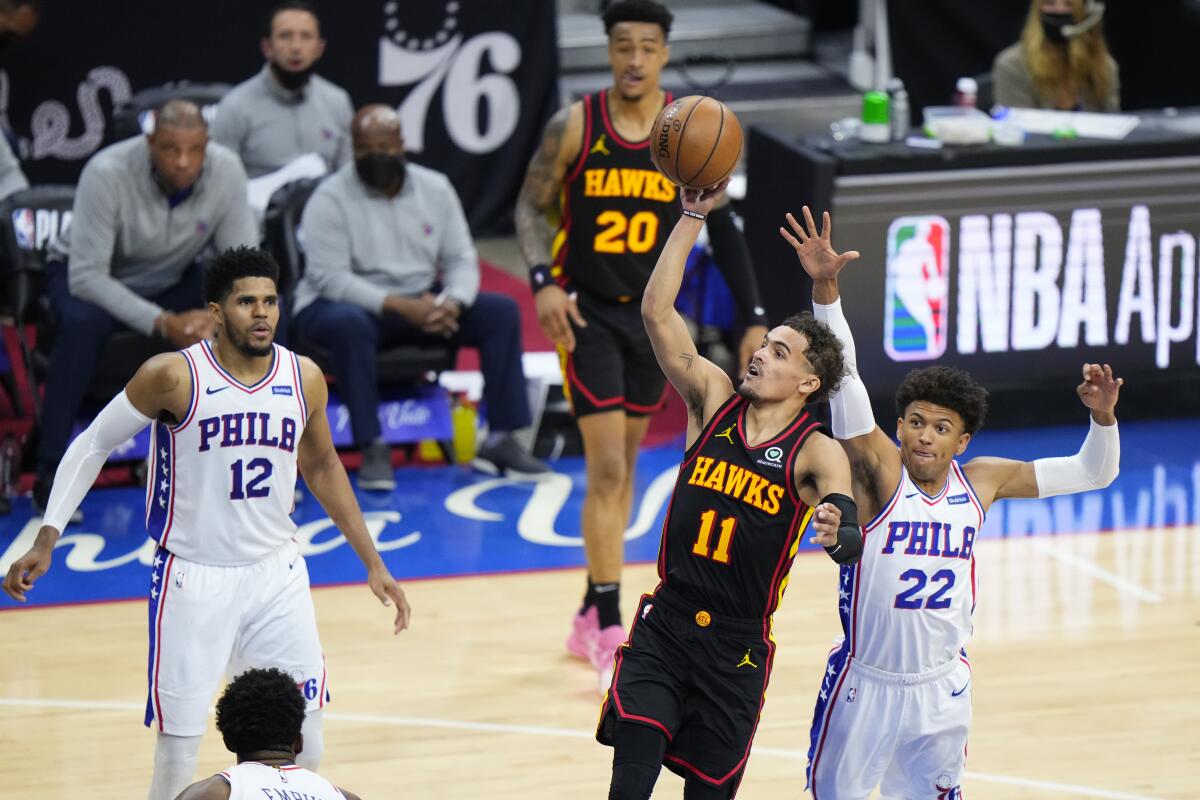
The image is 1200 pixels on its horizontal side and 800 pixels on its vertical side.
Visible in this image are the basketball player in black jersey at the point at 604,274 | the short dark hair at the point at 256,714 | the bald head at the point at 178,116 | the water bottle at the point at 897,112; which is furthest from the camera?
the water bottle at the point at 897,112

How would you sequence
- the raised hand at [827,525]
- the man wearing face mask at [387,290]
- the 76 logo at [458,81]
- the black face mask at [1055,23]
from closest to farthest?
the raised hand at [827,525]
the man wearing face mask at [387,290]
the black face mask at [1055,23]
the 76 logo at [458,81]

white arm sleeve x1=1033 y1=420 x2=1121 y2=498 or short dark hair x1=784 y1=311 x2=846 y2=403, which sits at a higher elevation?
short dark hair x1=784 y1=311 x2=846 y2=403

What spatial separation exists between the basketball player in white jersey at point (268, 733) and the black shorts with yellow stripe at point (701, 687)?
85 centimetres

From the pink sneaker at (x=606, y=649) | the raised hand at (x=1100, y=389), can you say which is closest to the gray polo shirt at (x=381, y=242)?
the pink sneaker at (x=606, y=649)

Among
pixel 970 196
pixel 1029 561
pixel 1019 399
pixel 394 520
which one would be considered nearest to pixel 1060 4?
pixel 970 196

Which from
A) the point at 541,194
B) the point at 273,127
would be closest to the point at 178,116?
the point at 273,127

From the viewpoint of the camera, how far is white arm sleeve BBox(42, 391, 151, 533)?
4641 mm

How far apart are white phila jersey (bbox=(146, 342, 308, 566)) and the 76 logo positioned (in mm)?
6840

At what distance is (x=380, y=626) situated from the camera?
6.81m

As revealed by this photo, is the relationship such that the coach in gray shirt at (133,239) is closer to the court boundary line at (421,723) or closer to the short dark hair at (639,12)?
the court boundary line at (421,723)

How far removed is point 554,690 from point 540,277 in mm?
1449

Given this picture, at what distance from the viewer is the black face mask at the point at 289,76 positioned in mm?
9195

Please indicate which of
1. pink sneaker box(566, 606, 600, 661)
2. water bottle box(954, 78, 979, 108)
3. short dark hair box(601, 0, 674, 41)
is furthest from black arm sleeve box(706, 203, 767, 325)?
water bottle box(954, 78, 979, 108)

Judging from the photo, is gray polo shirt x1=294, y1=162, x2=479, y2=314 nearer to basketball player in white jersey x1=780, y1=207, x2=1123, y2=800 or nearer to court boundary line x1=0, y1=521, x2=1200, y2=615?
court boundary line x1=0, y1=521, x2=1200, y2=615
